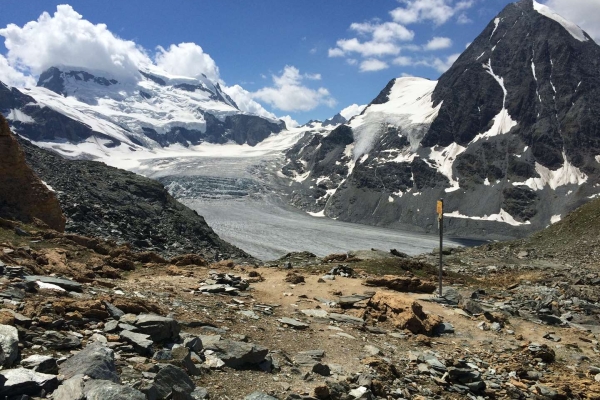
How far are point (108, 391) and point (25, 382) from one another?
1.06 m

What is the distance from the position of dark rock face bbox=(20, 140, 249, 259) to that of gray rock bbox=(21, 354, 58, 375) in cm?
2928

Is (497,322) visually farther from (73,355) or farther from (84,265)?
(84,265)

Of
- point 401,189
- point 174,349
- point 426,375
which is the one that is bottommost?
point 426,375

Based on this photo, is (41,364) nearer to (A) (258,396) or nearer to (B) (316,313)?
(A) (258,396)

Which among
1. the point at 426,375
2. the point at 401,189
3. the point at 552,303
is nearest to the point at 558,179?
A: the point at 401,189

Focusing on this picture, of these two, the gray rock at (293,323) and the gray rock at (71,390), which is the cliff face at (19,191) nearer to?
the gray rock at (293,323)

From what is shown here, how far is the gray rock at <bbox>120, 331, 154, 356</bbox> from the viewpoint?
8.09 metres

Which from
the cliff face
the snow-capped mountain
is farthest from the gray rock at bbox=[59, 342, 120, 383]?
the snow-capped mountain

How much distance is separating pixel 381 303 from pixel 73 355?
11.2 meters

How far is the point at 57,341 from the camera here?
7559 millimetres

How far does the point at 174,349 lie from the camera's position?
26.8ft

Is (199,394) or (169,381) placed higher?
(169,381)

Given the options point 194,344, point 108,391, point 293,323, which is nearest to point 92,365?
point 108,391

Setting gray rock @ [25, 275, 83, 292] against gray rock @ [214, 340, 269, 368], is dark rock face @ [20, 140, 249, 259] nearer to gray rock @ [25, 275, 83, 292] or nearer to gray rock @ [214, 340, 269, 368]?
gray rock @ [25, 275, 83, 292]
